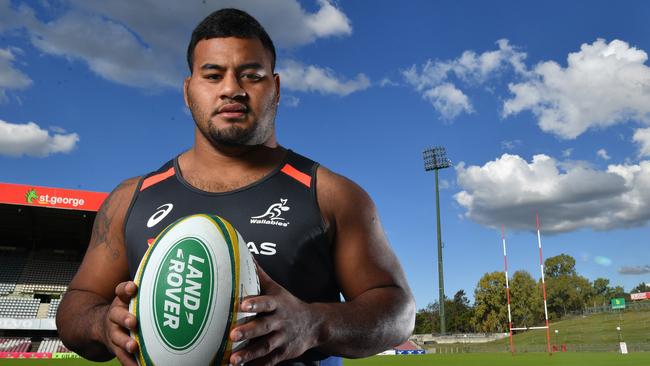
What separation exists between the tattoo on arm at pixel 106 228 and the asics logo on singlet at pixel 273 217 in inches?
29.5

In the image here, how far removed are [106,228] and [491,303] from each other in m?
66.5

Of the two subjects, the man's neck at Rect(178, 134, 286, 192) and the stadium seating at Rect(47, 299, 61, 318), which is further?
the stadium seating at Rect(47, 299, 61, 318)

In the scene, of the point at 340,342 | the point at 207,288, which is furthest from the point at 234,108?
the point at 340,342

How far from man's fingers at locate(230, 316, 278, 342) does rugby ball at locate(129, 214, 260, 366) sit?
62 millimetres

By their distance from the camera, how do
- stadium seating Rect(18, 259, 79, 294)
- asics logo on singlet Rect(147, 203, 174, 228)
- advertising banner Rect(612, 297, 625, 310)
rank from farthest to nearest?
1. advertising banner Rect(612, 297, 625, 310)
2. stadium seating Rect(18, 259, 79, 294)
3. asics logo on singlet Rect(147, 203, 174, 228)

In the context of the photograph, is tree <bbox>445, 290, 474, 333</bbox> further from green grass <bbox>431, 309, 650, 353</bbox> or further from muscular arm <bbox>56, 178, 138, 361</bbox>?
muscular arm <bbox>56, 178, 138, 361</bbox>

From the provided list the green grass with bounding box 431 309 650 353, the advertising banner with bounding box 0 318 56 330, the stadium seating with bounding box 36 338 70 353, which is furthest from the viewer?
the green grass with bounding box 431 309 650 353

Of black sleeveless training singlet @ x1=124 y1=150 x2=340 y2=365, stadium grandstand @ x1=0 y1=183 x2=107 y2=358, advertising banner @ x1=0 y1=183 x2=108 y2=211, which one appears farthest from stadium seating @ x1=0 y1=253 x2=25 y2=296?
black sleeveless training singlet @ x1=124 y1=150 x2=340 y2=365

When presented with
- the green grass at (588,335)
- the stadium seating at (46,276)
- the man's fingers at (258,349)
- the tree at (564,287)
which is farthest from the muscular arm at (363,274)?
the tree at (564,287)

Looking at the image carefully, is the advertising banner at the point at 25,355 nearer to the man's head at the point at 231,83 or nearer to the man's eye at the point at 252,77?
the man's head at the point at 231,83

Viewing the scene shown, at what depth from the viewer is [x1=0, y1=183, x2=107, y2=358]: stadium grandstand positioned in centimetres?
2714

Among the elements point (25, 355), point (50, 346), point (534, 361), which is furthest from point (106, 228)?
point (50, 346)

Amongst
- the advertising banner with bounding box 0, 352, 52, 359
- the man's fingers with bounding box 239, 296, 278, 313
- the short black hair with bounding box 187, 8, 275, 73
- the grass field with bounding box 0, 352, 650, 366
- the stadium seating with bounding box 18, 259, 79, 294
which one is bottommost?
the advertising banner with bounding box 0, 352, 52, 359

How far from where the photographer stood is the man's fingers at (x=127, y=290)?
1689 millimetres
